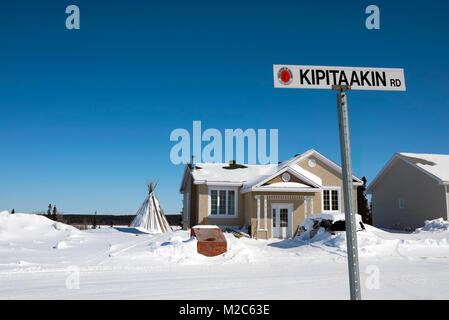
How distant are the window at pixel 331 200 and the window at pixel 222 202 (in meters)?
6.38

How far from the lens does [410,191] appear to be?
87.2 ft

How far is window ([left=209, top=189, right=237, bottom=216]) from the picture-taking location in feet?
80.0

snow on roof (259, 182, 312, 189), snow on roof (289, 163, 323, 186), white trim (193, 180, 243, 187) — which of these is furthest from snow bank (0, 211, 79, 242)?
snow on roof (289, 163, 323, 186)

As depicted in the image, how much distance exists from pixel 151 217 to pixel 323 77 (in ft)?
94.1

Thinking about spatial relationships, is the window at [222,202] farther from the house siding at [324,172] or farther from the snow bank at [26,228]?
the snow bank at [26,228]

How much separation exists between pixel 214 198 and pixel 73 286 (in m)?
16.3

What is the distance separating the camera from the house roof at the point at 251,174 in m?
23.1

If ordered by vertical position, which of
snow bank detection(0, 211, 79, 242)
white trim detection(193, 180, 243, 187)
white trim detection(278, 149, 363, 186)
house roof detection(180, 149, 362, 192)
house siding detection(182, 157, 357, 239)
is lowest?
snow bank detection(0, 211, 79, 242)

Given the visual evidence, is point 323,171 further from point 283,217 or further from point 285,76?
point 285,76

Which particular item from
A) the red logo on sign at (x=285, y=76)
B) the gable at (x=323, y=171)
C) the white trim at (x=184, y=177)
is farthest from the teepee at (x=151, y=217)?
the red logo on sign at (x=285, y=76)

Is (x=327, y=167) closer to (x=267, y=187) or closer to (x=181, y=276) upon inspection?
(x=267, y=187)

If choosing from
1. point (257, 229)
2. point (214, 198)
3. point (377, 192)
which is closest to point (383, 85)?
point (257, 229)

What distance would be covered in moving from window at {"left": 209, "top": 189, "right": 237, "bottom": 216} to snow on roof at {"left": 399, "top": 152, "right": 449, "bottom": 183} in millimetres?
13637

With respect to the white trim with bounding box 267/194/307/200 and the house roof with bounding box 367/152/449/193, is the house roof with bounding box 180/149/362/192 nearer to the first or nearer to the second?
the white trim with bounding box 267/194/307/200
